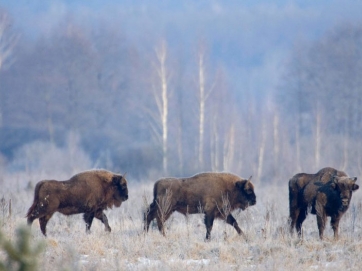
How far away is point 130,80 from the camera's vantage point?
172ft

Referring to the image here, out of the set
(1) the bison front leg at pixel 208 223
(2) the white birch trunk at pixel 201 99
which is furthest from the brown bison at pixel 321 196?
(2) the white birch trunk at pixel 201 99

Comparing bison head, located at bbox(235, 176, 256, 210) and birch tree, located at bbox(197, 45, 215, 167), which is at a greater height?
birch tree, located at bbox(197, 45, 215, 167)

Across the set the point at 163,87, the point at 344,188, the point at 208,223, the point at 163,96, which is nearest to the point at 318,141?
the point at 163,96

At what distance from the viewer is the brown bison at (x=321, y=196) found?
42.3ft

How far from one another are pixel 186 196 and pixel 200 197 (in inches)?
11.6

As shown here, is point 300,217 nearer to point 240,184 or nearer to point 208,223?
point 240,184

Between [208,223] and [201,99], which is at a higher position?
[201,99]

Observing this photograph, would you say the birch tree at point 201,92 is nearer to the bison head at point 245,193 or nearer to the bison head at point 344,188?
the bison head at point 245,193

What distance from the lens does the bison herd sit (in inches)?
533

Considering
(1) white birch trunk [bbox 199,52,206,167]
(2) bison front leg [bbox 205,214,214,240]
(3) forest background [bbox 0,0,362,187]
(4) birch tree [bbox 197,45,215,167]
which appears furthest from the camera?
(3) forest background [bbox 0,0,362,187]

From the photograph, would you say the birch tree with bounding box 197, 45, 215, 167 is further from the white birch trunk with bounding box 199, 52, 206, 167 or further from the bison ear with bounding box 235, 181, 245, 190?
the bison ear with bounding box 235, 181, 245, 190

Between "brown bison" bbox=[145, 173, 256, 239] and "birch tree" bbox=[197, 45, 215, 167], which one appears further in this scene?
"birch tree" bbox=[197, 45, 215, 167]

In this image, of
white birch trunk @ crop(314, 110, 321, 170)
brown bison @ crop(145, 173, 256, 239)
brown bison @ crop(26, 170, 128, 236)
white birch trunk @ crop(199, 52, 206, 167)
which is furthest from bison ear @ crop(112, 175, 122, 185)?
white birch trunk @ crop(314, 110, 321, 170)

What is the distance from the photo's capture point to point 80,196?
572 inches
